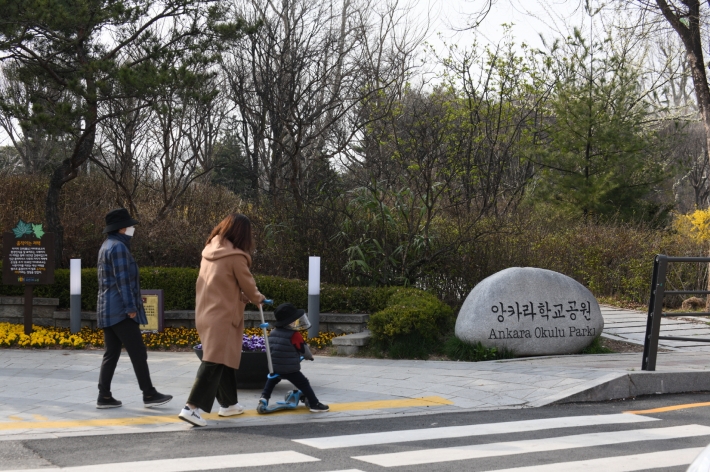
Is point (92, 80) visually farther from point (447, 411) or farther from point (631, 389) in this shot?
point (631, 389)

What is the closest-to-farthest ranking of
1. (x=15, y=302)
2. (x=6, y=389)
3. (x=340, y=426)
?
1. (x=340, y=426)
2. (x=6, y=389)
3. (x=15, y=302)

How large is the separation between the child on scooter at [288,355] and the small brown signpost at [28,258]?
5.96 meters

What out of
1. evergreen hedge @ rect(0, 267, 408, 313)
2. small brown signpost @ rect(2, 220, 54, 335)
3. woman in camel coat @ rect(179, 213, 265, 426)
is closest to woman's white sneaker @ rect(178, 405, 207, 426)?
woman in camel coat @ rect(179, 213, 265, 426)

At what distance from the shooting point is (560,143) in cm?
2427

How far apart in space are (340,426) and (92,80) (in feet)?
27.6

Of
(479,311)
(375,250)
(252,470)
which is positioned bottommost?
(252,470)

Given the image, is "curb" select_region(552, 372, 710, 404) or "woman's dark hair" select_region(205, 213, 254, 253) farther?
"curb" select_region(552, 372, 710, 404)

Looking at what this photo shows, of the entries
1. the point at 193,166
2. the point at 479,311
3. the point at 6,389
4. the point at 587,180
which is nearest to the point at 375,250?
the point at 479,311

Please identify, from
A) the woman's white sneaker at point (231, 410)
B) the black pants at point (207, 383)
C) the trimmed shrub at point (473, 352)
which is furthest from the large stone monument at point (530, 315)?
the black pants at point (207, 383)

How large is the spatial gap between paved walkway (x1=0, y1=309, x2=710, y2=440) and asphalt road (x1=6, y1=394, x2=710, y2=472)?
0.35 metres

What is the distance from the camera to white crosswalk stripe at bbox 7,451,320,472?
5.33 m

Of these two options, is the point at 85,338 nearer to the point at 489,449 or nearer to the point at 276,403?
the point at 276,403

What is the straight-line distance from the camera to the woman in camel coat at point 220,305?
6.71 meters

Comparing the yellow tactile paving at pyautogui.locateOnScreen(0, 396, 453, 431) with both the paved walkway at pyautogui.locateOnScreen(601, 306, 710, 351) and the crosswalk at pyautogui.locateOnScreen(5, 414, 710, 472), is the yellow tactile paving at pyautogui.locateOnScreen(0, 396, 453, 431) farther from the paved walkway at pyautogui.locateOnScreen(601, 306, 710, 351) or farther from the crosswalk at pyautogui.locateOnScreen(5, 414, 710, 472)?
the paved walkway at pyautogui.locateOnScreen(601, 306, 710, 351)
